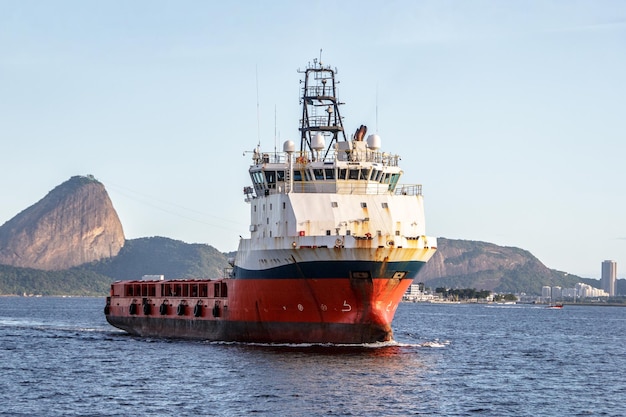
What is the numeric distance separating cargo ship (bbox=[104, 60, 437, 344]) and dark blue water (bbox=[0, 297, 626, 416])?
1572mm

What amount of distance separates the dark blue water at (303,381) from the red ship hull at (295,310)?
105 cm

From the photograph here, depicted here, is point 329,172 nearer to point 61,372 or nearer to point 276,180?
point 276,180

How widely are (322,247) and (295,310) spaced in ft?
14.8

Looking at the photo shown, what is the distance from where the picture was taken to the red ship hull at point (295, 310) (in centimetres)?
5747

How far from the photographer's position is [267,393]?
4366 cm

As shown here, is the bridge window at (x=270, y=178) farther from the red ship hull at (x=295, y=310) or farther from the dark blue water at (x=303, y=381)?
the dark blue water at (x=303, y=381)

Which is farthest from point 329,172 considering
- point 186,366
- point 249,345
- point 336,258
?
point 186,366

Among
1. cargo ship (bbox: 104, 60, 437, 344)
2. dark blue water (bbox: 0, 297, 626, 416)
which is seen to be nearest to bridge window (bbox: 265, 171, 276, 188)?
cargo ship (bbox: 104, 60, 437, 344)

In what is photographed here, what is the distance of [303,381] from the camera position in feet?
152

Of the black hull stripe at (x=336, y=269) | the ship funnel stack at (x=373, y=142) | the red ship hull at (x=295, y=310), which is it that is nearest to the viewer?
the black hull stripe at (x=336, y=269)

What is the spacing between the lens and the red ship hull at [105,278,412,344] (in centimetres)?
5747

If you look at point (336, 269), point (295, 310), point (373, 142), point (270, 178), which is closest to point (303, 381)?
point (336, 269)

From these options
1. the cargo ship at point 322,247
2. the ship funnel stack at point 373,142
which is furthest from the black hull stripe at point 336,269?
the ship funnel stack at point 373,142

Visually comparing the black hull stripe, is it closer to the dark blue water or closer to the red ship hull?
the red ship hull
